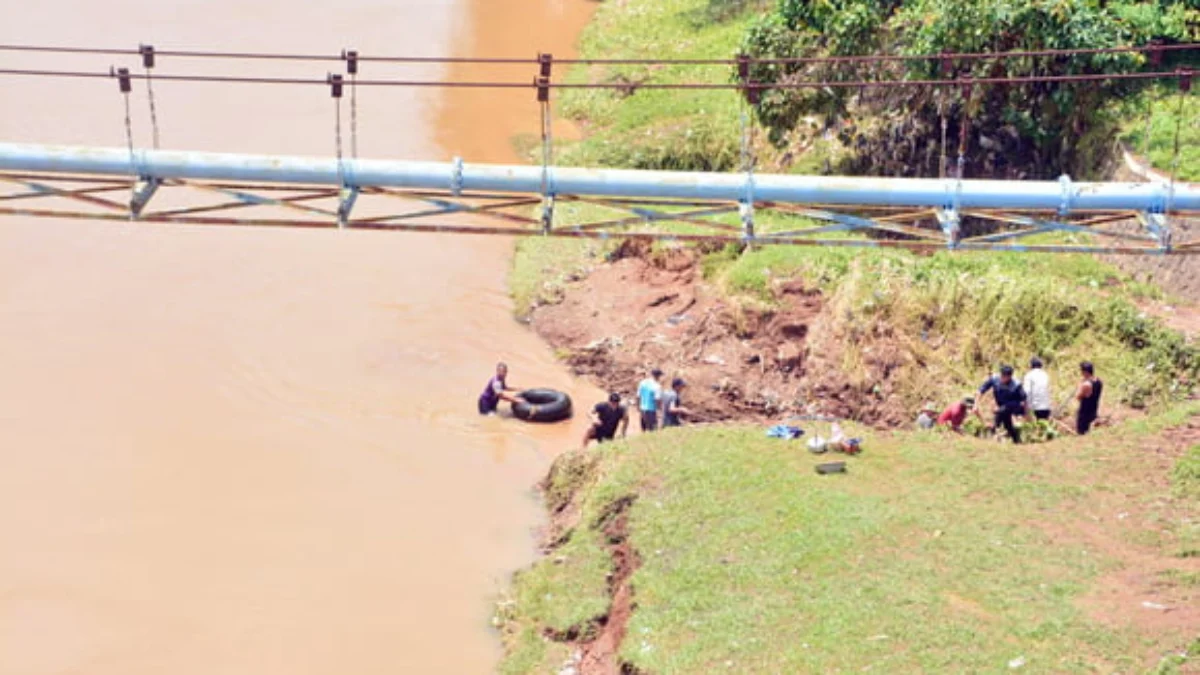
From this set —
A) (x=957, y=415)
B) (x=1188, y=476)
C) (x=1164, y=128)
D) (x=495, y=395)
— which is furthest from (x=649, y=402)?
(x=1164, y=128)

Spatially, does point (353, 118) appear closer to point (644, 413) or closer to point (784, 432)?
point (644, 413)

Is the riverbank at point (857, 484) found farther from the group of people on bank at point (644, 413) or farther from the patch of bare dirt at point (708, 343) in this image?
the group of people on bank at point (644, 413)

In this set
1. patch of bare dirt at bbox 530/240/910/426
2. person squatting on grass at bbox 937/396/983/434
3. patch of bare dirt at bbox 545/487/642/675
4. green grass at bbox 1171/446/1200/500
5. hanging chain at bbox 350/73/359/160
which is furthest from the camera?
patch of bare dirt at bbox 530/240/910/426

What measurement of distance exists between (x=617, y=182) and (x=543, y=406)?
5.64 metres

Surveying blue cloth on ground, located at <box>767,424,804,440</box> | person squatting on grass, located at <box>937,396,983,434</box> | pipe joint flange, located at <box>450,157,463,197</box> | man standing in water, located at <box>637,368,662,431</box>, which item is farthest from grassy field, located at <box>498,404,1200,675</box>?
pipe joint flange, located at <box>450,157,463,197</box>

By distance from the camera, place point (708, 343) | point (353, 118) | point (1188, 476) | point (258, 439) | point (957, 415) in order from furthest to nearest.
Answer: point (708, 343) < point (258, 439) < point (957, 415) < point (353, 118) < point (1188, 476)

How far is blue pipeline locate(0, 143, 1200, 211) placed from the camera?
48.2 ft

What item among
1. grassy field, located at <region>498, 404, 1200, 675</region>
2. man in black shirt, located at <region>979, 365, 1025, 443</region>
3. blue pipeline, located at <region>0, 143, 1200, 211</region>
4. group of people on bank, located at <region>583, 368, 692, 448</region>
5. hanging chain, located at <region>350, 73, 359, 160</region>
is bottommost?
grassy field, located at <region>498, 404, 1200, 675</region>

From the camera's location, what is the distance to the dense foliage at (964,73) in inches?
888

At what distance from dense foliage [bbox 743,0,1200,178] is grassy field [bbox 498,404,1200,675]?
24.2ft

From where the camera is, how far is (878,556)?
46.1ft

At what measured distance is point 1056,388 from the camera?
1848 centimetres

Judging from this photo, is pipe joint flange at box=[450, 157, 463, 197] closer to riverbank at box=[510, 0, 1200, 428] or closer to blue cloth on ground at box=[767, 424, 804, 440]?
blue cloth on ground at box=[767, 424, 804, 440]

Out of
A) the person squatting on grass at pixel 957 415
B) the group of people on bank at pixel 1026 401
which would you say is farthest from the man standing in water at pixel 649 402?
the person squatting on grass at pixel 957 415
